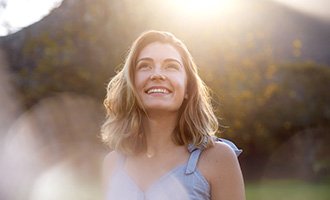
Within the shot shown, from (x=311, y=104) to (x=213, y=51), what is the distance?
3.05 meters

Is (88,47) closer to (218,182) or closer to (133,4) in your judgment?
(133,4)

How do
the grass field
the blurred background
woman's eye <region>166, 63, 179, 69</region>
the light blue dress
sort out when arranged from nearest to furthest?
the light blue dress, woman's eye <region>166, 63, 179, 69</region>, the blurred background, the grass field

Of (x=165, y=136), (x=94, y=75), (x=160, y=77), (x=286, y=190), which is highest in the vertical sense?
(x=94, y=75)

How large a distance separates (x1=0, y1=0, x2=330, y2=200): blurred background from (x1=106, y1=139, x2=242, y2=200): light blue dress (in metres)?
5.13

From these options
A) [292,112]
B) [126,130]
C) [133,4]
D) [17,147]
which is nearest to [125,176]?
[126,130]

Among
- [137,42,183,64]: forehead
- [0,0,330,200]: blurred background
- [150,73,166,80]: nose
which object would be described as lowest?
[150,73,166,80]: nose

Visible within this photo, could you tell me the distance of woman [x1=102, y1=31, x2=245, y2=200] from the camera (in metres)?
2.24

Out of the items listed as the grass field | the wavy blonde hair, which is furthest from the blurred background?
the wavy blonde hair

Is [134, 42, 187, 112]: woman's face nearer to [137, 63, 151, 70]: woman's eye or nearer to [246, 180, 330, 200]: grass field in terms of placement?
[137, 63, 151, 70]: woman's eye

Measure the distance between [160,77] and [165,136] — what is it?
22 centimetres

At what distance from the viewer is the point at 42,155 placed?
8.36m

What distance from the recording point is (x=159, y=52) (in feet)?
7.61

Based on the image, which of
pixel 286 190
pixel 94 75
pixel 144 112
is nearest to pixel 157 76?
pixel 144 112

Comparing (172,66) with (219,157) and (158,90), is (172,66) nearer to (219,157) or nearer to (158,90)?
(158,90)
